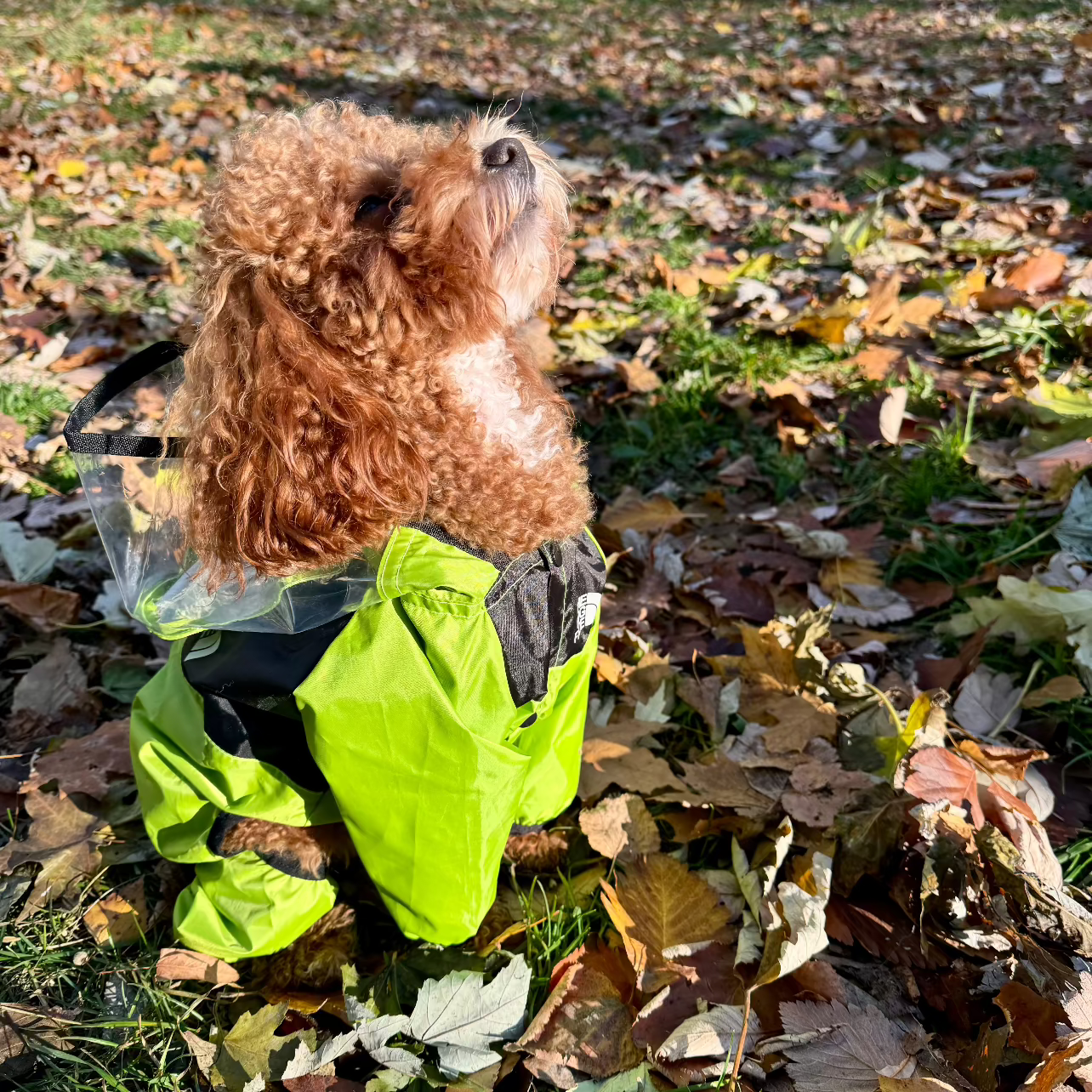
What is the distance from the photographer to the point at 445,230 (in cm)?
186

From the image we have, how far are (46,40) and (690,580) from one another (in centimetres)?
878

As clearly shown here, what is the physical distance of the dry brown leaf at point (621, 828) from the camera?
208 centimetres

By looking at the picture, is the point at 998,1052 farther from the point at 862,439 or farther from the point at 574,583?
the point at 862,439

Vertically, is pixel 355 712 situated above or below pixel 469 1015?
above

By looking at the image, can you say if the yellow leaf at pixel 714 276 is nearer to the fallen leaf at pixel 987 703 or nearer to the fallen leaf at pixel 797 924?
the fallen leaf at pixel 987 703

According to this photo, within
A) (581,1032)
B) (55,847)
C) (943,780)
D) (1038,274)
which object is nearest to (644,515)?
(943,780)

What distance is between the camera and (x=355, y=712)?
5.45 ft

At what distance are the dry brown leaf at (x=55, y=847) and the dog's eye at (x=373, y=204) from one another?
5.54 ft

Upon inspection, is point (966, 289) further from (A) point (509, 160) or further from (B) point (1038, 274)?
(A) point (509, 160)

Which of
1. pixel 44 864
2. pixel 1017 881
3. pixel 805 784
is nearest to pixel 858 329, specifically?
pixel 805 784

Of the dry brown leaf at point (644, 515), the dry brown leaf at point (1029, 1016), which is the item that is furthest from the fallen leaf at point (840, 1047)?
the dry brown leaf at point (644, 515)

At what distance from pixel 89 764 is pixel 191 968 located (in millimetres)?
689

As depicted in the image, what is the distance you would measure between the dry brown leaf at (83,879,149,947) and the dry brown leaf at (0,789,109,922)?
0.35 ft

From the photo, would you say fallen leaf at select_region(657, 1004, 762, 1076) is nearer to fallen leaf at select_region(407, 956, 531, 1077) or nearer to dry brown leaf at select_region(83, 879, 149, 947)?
fallen leaf at select_region(407, 956, 531, 1077)
